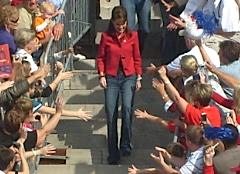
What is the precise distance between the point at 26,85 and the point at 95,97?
9.85ft

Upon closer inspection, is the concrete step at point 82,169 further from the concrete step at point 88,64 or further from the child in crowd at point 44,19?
the concrete step at point 88,64

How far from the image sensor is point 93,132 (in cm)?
1083

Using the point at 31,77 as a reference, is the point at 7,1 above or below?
above

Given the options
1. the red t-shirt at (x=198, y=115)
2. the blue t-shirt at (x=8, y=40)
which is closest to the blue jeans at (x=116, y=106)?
the blue t-shirt at (x=8, y=40)

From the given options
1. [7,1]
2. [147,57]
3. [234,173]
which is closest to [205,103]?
[234,173]

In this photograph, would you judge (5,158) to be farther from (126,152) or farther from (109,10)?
(109,10)

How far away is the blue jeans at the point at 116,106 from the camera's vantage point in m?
10.1

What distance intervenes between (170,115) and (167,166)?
319 cm

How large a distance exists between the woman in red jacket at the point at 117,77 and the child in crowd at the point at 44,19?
2.21ft

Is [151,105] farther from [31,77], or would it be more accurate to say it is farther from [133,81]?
[31,77]

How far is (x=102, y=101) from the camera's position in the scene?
11.2 m

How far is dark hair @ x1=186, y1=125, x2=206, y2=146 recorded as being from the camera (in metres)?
7.43

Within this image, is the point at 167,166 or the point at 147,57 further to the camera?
the point at 147,57

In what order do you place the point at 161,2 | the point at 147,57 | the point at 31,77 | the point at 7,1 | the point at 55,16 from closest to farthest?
the point at 31,77
the point at 7,1
the point at 55,16
the point at 161,2
the point at 147,57
